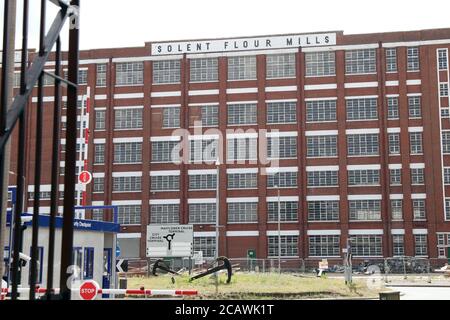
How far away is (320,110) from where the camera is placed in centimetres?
6781

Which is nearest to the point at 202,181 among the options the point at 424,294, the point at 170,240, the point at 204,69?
the point at 204,69

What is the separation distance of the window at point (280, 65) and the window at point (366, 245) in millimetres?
18674

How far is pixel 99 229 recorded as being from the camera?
74.1ft

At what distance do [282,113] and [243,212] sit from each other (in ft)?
37.4

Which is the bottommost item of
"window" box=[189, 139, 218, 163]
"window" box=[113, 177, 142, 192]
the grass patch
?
the grass patch

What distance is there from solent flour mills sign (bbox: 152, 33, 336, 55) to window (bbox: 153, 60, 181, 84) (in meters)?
1.14

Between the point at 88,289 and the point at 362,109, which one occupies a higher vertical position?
the point at 362,109

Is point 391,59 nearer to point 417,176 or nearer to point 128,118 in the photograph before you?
point 417,176

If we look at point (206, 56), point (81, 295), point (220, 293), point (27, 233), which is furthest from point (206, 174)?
point (81, 295)

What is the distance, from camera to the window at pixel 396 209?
64.7 m

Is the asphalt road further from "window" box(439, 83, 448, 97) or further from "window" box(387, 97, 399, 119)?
"window" box(439, 83, 448, 97)

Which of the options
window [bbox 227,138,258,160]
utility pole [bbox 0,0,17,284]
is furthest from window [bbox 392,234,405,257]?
utility pole [bbox 0,0,17,284]

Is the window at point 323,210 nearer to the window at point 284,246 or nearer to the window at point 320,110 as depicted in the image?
the window at point 284,246

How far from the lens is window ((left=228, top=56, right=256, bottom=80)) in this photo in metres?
69.4
